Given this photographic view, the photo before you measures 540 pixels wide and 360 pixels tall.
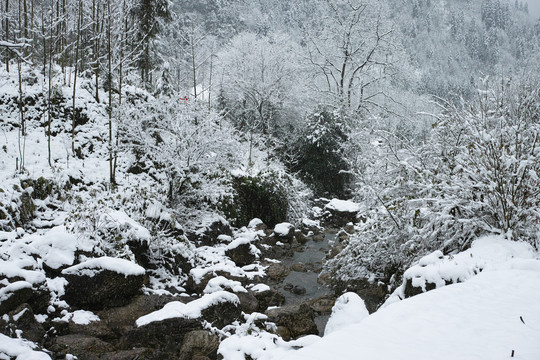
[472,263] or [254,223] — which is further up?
[472,263]

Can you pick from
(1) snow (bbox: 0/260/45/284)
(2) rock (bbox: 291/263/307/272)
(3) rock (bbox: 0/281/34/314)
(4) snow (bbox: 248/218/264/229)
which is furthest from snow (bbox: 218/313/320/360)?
(4) snow (bbox: 248/218/264/229)

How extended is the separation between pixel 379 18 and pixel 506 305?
19547 millimetres

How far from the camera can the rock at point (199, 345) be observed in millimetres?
4621

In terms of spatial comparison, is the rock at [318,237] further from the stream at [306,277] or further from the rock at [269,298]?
the rock at [269,298]

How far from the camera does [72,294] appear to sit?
233 inches

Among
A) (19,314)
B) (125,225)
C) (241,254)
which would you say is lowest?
(241,254)

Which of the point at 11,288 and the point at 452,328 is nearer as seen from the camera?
the point at 452,328

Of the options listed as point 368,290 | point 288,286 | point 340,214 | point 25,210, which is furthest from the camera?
point 340,214

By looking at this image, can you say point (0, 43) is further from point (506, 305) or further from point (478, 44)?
point (478, 44)

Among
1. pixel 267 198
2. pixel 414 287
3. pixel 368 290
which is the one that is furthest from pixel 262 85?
pixel 414 287

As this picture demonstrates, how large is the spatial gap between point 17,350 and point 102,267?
7.25ft

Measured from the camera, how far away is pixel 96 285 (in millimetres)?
6004

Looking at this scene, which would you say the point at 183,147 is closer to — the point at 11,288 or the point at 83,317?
the point at 83,317

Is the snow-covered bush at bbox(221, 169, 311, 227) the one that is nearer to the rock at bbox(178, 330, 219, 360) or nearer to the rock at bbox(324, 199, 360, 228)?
the rock at bbox(324, 199, 360, 228)
